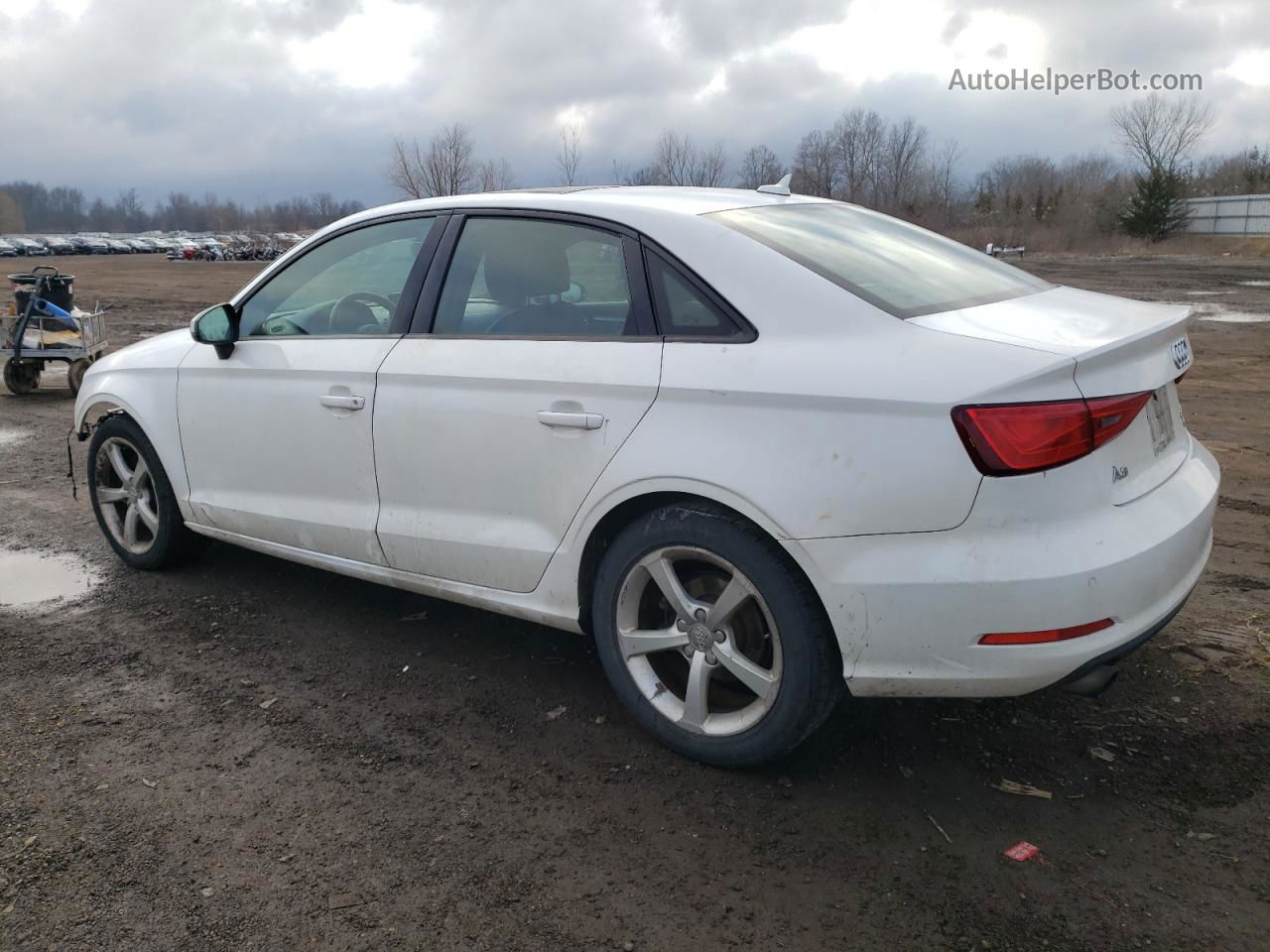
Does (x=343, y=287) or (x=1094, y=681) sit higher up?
(x=343, y=287)

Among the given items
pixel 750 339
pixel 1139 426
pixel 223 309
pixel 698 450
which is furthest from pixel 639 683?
pixel 223 309

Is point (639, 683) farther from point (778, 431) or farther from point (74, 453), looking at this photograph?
point (74, 453)

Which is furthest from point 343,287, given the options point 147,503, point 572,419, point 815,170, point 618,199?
point 815,170

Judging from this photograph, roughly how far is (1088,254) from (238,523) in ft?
158

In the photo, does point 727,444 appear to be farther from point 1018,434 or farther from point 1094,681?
point 1094,681

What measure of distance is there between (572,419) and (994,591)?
1372 mm

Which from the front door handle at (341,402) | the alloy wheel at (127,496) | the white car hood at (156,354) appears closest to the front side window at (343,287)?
the front door handle at (341,402)

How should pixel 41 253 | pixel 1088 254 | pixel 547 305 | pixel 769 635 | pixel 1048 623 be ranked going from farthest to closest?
pixel 41 253 < pixel 1088 254 < pixel 547 305 < pixel 769 635 < pixel 1048 623

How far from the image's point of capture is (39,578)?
17.1 ft

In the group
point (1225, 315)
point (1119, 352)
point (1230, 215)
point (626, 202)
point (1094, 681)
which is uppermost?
point (1230, 215)

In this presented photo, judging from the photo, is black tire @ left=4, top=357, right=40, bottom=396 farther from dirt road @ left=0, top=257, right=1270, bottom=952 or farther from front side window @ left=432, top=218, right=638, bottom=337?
front side window @ left=432, top=218, right=638, bottom=337

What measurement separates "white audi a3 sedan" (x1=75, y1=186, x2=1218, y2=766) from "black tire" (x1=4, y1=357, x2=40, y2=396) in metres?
8.45

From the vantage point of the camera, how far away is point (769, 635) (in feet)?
10.0

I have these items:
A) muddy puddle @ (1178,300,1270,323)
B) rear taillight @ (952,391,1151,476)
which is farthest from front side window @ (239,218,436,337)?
muddy puddle @ (1178,300,1270,323)
